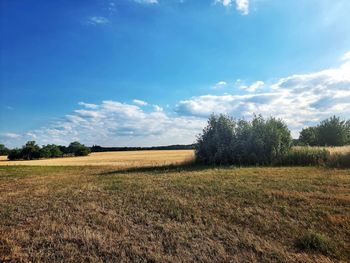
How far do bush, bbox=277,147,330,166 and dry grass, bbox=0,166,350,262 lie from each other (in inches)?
480

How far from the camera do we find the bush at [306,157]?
23594mm

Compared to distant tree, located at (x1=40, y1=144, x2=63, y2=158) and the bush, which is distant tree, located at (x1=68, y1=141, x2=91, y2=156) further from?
the bush

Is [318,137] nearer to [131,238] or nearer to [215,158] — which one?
[215,158]

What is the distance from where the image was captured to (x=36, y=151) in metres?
79.1

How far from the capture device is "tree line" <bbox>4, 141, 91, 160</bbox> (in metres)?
77.8

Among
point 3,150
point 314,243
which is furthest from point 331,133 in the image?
point 3,150

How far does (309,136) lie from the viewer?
5569 centimetres

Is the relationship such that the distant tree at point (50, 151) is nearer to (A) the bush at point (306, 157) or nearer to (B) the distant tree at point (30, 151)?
(B) the distant tree at point (30, 151)

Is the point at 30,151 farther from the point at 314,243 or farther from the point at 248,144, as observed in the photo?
the point at 314,243

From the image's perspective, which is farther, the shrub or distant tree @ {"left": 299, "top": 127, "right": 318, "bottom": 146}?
distant tree @ {"left": 299, "top": 127, "right": 318, "bottom": 146}

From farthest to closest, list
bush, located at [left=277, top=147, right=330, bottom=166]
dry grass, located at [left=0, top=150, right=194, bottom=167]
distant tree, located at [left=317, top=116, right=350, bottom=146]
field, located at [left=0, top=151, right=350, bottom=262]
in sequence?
distant tree, located at [left=317, top=116, right=350, bottom=146] → dry grass, located at [left=0, top=150, right=194, bottom=167] → bush, located at [left=277, top=147, right=330, bottom=166] → field, located at [left=0, top=151, right=350, bottom=262]

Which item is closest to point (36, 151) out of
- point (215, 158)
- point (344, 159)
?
point (215, 158)

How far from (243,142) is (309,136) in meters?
34.8

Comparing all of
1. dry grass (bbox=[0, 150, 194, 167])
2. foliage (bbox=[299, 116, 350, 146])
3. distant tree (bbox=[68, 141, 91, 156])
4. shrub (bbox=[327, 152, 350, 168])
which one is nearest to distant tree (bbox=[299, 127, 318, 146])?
foliage (bbox=[299, 116, 350, 146])
